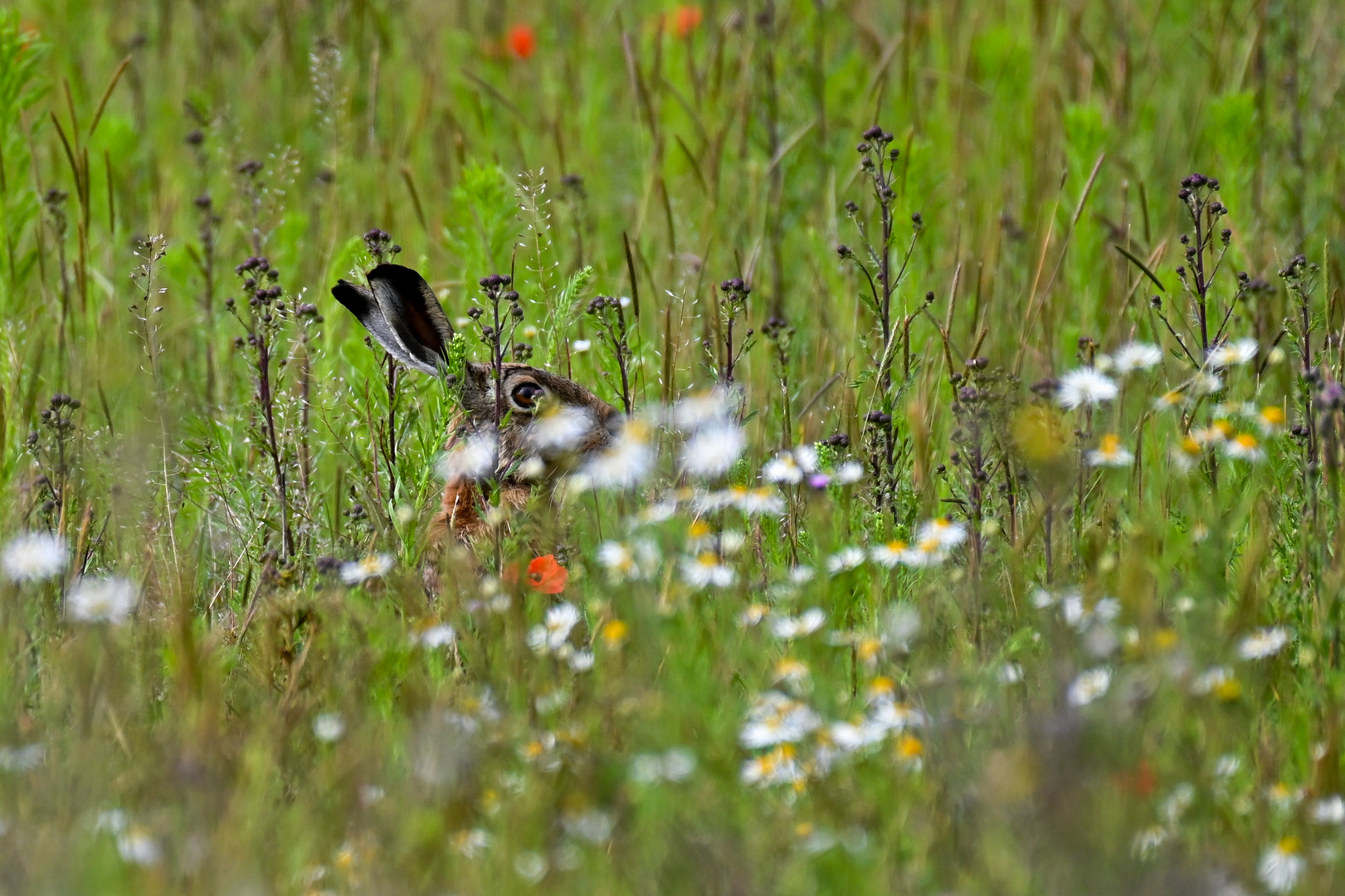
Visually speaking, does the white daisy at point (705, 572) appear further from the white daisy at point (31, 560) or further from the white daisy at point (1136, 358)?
the white daisy at point (31, 560)

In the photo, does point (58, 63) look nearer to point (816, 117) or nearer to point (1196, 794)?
point (816, 117)

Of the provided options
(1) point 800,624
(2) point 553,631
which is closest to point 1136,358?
(1) point 800,624

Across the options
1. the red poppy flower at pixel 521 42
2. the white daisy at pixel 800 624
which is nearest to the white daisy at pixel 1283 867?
the white daisy at pixel 800 624

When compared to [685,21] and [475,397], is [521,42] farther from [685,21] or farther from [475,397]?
[475,397]

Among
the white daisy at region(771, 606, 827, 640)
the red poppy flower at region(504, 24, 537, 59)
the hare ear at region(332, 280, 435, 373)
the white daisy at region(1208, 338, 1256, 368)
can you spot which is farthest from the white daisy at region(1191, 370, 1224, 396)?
the red poppy flower at region(504, 24, 537, 59)

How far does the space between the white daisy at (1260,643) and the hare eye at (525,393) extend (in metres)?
2.36

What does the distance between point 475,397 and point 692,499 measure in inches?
53.4

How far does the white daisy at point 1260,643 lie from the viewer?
2695mm

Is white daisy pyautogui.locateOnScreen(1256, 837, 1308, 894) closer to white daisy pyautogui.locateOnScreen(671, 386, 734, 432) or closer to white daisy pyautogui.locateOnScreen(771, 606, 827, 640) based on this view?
white daisy pyautogui.locateOnScreen(771, 606, 827, 640)

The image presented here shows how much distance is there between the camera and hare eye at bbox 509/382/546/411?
4562 millimetres

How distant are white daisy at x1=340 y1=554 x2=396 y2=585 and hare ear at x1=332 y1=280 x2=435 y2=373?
1.12 m

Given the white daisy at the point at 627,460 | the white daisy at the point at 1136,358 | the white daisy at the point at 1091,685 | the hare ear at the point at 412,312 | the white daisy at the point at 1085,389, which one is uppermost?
the hare ear at the point at 412,312

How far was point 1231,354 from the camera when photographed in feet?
11.1

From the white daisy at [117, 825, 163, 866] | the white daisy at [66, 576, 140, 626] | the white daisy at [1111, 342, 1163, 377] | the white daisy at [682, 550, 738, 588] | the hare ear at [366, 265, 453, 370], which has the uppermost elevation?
the hare ear at [366, 265, 453, 370]
